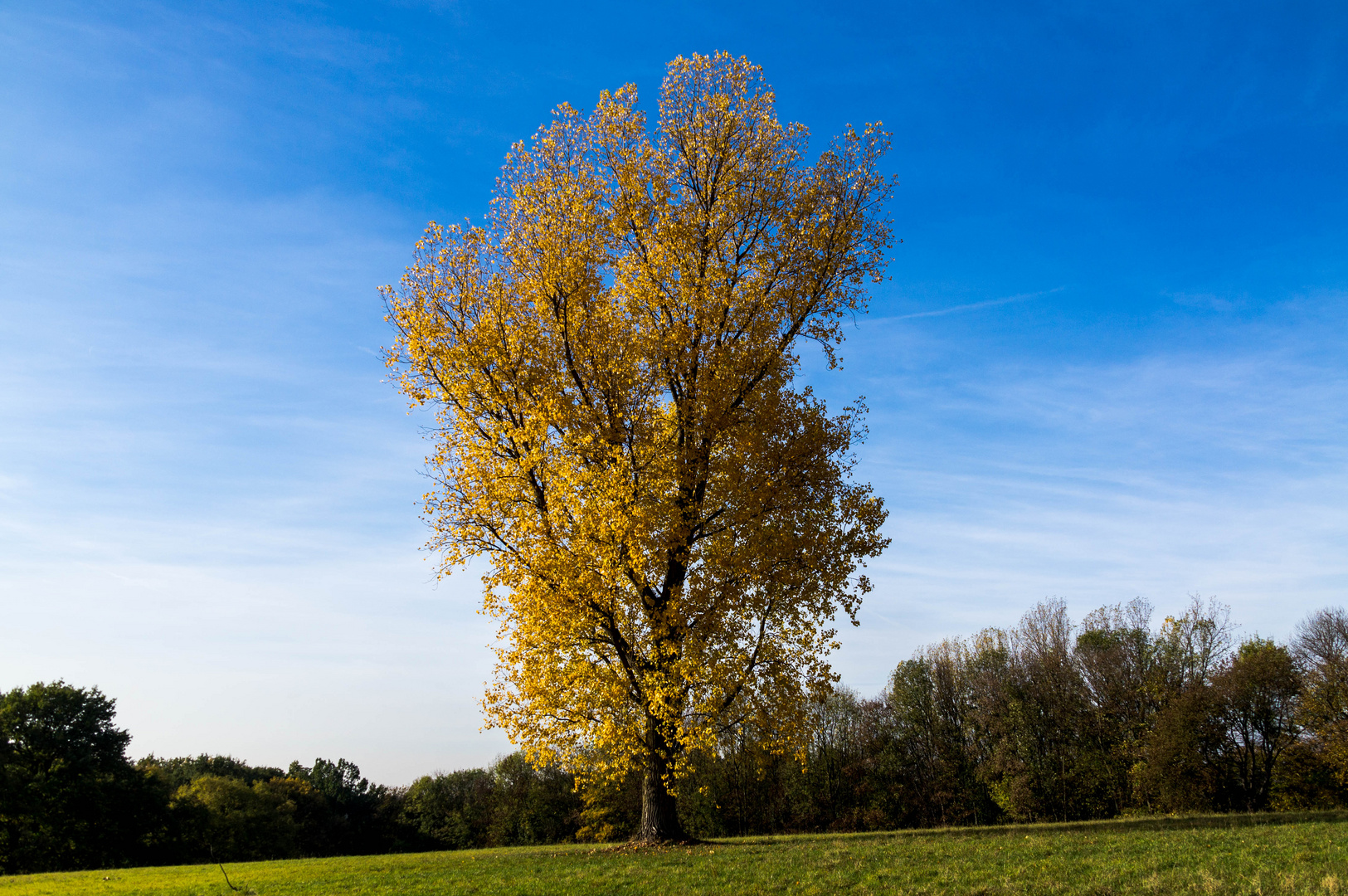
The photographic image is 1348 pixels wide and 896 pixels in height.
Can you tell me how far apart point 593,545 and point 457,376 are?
5173 millimetres

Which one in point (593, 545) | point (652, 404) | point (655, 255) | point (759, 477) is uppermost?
point (655, 255)

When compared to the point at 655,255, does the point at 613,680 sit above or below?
below

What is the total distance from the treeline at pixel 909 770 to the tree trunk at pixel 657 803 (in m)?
8.35

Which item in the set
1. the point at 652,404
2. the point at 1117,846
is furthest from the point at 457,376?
the point at 1117,846

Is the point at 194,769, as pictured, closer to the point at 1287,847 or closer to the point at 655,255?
the point at 655,255

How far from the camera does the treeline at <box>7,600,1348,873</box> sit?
36.2 metres

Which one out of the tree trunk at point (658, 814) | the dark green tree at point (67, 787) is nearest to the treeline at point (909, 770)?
the dark green tree at point (67, 787)

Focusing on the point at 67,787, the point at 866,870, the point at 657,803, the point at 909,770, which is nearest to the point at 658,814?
the point at 657,803

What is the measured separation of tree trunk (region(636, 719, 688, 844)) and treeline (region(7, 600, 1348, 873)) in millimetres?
8348

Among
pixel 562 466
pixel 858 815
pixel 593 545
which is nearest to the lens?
pixel 593 545

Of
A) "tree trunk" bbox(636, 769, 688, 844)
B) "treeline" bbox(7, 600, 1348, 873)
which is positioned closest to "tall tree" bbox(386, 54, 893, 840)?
"tree trunk" bbox(636, 769, 688, 844)

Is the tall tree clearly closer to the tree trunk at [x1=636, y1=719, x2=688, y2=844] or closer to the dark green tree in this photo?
the tree trunk at [x1=636, y1=719, x2=688, y2=844]

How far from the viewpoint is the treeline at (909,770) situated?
36156 mm

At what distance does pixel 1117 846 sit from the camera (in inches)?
528
